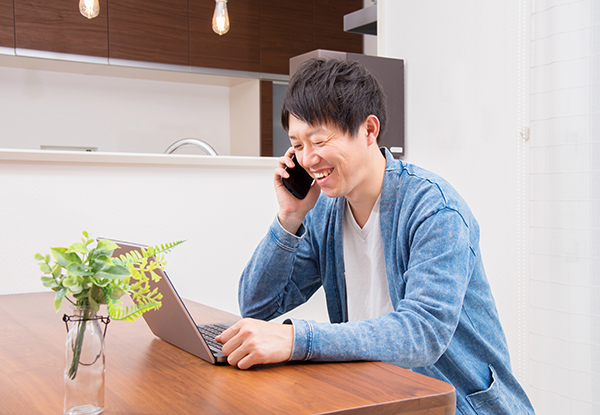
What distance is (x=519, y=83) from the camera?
7.02 ft

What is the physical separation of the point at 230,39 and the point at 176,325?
12.7ft

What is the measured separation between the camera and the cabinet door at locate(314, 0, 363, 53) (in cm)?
484

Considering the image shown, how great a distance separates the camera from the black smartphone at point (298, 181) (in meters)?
1.31

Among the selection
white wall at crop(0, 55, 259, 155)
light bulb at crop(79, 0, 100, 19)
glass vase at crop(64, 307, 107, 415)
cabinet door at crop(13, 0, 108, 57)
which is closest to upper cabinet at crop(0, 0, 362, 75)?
cabinet door at crop(13, 0, 108, 57)

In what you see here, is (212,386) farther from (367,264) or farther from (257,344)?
(367,264)

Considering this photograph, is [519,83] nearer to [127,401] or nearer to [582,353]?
[582,353]

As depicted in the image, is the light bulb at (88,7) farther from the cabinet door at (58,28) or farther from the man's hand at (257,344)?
the man's hand at (257,344)

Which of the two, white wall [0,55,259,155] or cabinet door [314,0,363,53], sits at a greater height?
cabinet door [314,0,363,53]

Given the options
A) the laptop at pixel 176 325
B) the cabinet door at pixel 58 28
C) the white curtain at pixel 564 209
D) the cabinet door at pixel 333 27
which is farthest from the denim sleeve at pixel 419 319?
the cabinet door at pixel 333 27

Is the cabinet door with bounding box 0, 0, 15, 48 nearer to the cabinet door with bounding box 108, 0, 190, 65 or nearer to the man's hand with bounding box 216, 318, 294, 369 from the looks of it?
the cabinet door with bounding box 108, 0, 190, 65

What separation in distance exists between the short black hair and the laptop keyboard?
1.41ft

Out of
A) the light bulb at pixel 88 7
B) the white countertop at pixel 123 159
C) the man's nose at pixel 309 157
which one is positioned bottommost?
the man's nose at pixel 309 157

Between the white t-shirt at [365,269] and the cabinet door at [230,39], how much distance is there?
3422 millimetres

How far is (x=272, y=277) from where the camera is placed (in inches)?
48.7
